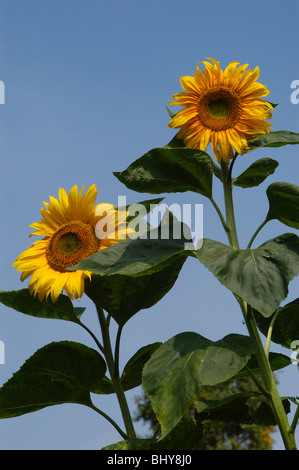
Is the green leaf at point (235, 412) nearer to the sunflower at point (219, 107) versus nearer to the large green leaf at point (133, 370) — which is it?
the large green leaf at point (133, 370)

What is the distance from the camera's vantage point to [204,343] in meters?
1.92

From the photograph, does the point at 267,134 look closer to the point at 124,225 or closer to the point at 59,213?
the point at 124,225

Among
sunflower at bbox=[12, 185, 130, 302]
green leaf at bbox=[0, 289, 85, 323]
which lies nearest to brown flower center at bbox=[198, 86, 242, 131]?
sunflower at bbox=[12, 185, 130, 302]

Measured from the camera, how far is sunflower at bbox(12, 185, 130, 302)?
2.13 metres

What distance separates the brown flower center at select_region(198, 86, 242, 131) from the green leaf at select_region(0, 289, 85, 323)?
2.74 ft

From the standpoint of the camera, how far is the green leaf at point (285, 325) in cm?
224

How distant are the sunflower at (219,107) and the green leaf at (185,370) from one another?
0.68 metres

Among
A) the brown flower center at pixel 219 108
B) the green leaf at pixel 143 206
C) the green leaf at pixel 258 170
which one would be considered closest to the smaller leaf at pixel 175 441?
the green leaf at pixel 143 206

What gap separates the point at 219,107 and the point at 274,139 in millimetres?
239

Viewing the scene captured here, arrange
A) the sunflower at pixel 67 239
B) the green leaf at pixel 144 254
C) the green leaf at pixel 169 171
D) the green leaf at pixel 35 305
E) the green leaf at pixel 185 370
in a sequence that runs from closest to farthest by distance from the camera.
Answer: the green leaf at pixel 185 370 < the green leaf at pixel 144 254 < the green leaf at pixel 169 171 < the sunflower at pixel 67 239 < the green leaf at pixel 35 305

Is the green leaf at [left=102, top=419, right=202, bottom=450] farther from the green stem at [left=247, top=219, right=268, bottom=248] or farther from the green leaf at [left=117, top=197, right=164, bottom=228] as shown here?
the green leaf at [left=117, top=197, right=164, bottom=228]

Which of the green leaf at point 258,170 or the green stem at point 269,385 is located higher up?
the green leaf at point 258,170
